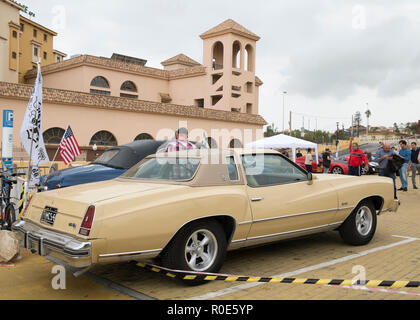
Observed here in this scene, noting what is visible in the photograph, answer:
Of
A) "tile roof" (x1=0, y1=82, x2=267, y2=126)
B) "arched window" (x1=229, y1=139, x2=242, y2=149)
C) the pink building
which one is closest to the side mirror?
the pink building

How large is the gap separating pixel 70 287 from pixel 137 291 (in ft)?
2.49

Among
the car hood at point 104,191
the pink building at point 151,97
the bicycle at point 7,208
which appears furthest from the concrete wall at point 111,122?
the car hood at point 104,191

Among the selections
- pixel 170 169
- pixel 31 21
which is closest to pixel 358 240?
pixel 170 169

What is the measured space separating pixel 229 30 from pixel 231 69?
3.85m

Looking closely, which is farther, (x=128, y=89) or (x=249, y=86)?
(x=249, y=86)

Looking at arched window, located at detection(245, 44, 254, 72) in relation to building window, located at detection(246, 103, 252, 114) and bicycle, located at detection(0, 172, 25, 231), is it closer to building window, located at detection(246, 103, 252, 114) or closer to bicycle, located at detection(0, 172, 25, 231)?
building window, located at detection(246, 103, 252, 114)

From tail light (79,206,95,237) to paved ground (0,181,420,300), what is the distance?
79 cm

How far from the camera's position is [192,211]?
13.5 feet

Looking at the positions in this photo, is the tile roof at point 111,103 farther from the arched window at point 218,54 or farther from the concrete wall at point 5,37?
the concrete wall at point 5,37

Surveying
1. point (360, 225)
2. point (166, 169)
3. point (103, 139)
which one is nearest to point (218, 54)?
point (103, 139)

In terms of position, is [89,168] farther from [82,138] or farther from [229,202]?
[82,138]

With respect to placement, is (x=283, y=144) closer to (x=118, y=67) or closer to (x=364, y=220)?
(x=364, y=220)

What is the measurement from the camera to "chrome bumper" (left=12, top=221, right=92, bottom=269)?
351 centimetres
